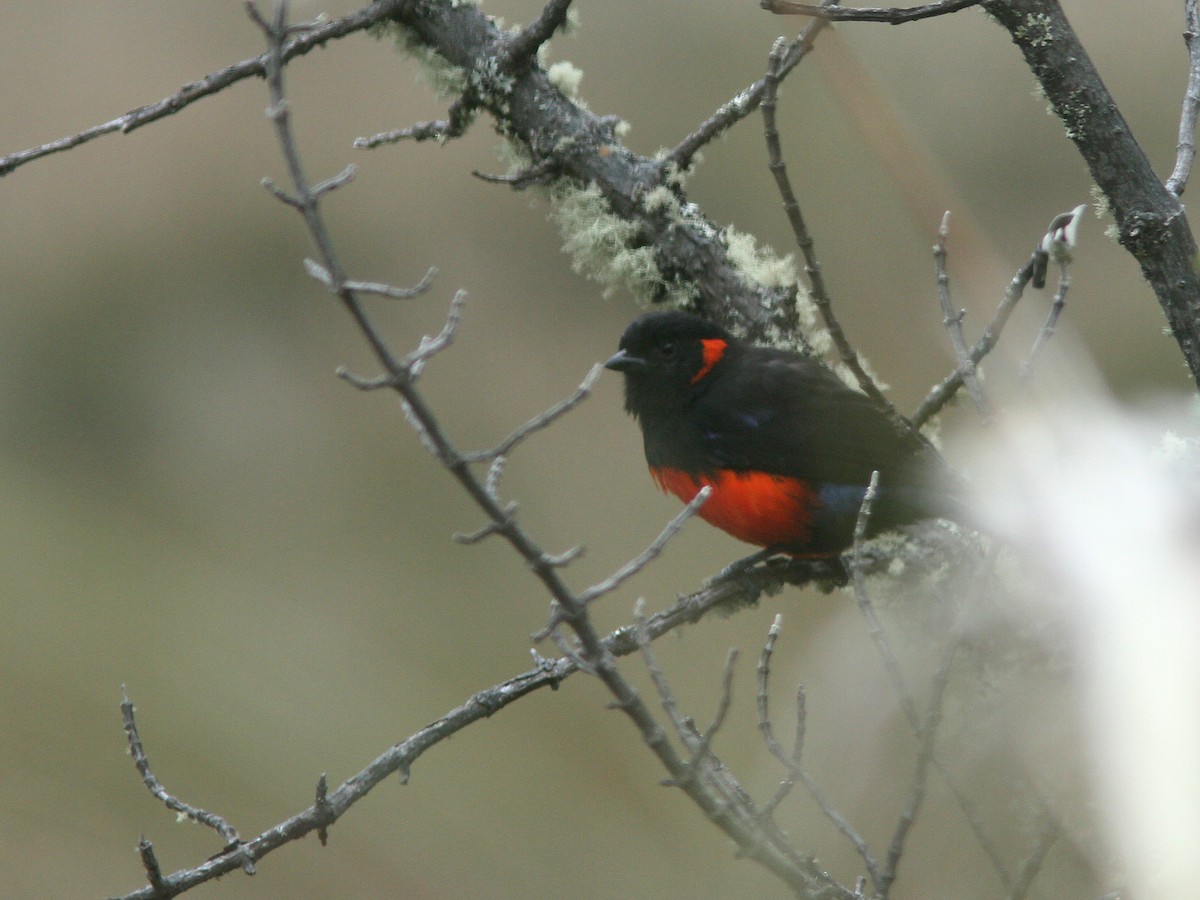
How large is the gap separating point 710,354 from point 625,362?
0.77 feet

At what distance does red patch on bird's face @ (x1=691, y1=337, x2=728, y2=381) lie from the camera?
288 cm

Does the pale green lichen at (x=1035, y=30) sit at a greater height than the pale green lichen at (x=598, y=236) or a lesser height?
lesser

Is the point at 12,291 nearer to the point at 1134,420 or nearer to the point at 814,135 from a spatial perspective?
the point at 814,135

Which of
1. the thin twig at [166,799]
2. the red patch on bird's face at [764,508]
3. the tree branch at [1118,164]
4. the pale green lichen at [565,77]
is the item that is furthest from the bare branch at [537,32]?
the thin twig at [166,799]

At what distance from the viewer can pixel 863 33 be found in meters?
4.70

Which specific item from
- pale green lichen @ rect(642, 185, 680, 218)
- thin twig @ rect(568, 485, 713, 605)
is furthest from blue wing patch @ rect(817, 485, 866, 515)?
thin twig @ rect(568, 485, 713, 605)

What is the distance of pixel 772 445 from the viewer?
2828 mm

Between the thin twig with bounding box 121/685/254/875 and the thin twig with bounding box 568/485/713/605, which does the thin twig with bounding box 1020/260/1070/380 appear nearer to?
the thin twig with bounding box 568/485/713/605

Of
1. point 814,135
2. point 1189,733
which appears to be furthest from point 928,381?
point 1189,733

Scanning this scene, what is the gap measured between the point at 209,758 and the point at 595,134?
3.29 metres

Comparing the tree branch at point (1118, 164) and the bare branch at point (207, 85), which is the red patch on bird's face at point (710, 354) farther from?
the tree branch at point (1118, 164)

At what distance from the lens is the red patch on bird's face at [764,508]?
2.73 m

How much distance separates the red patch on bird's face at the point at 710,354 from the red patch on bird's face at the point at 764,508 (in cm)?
27

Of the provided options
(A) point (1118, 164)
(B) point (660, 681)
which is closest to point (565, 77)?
(A) point (1118, 164)
